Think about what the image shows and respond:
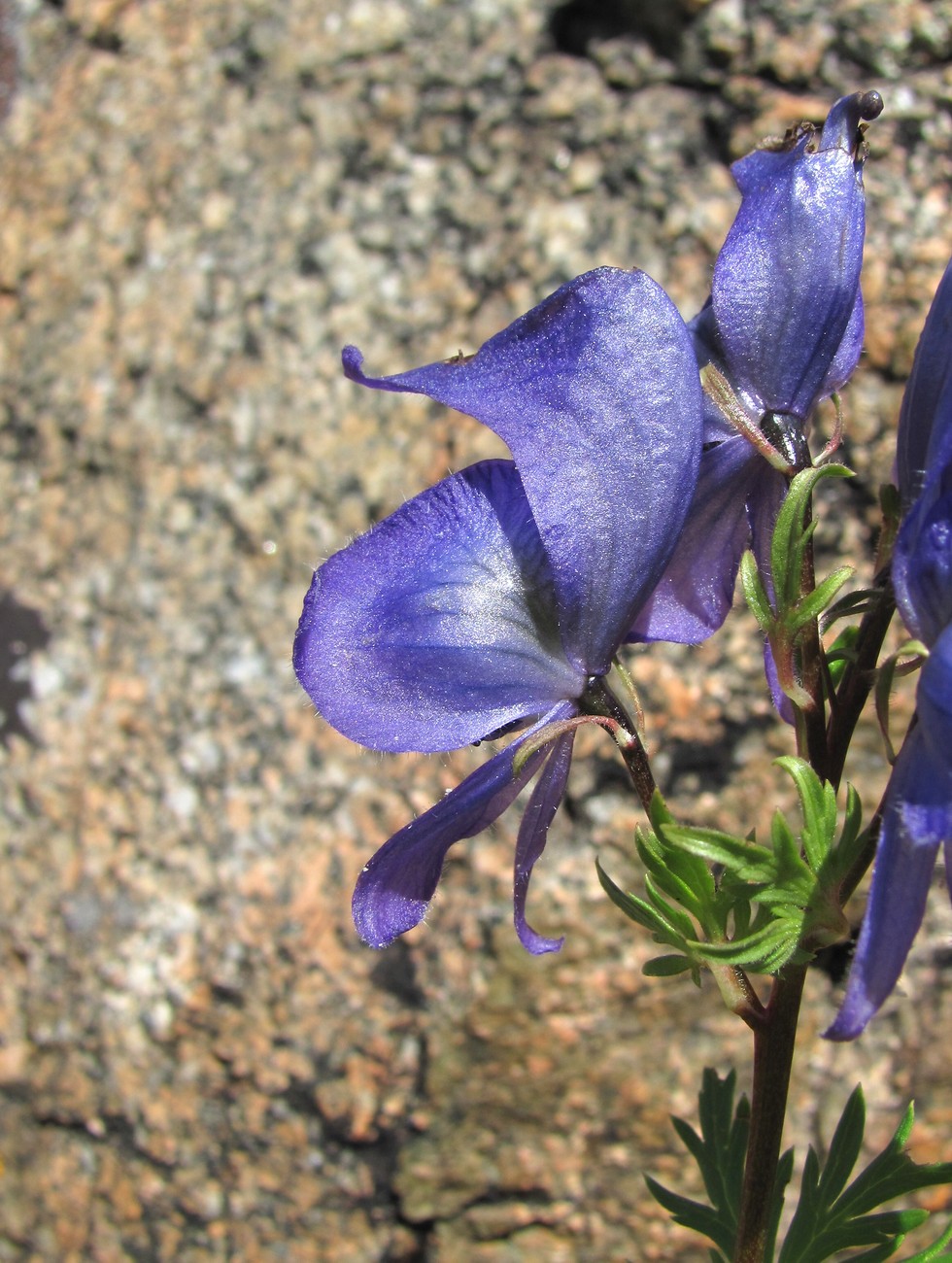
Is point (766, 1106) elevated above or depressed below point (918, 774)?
below

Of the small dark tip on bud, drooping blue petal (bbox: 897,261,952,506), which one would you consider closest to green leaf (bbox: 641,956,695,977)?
drooping blue petal (bbox: 897,261,952,506)

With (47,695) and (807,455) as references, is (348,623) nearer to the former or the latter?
(807,455)

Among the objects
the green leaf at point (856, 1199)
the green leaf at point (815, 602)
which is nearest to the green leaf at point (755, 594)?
the green leaf at point (815, 602)

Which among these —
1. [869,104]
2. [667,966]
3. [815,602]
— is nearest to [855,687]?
[815,602]

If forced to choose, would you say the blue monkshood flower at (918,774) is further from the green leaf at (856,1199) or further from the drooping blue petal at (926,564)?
the green leaf at (856,1199)

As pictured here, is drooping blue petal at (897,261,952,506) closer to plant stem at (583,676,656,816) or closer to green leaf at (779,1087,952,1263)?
plant stem at (583,676,656,816)

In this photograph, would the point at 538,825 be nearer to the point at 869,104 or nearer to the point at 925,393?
the point at 925,393

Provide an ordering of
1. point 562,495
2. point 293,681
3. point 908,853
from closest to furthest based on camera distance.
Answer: point 908,853 → point 562,495 → point 293,681
